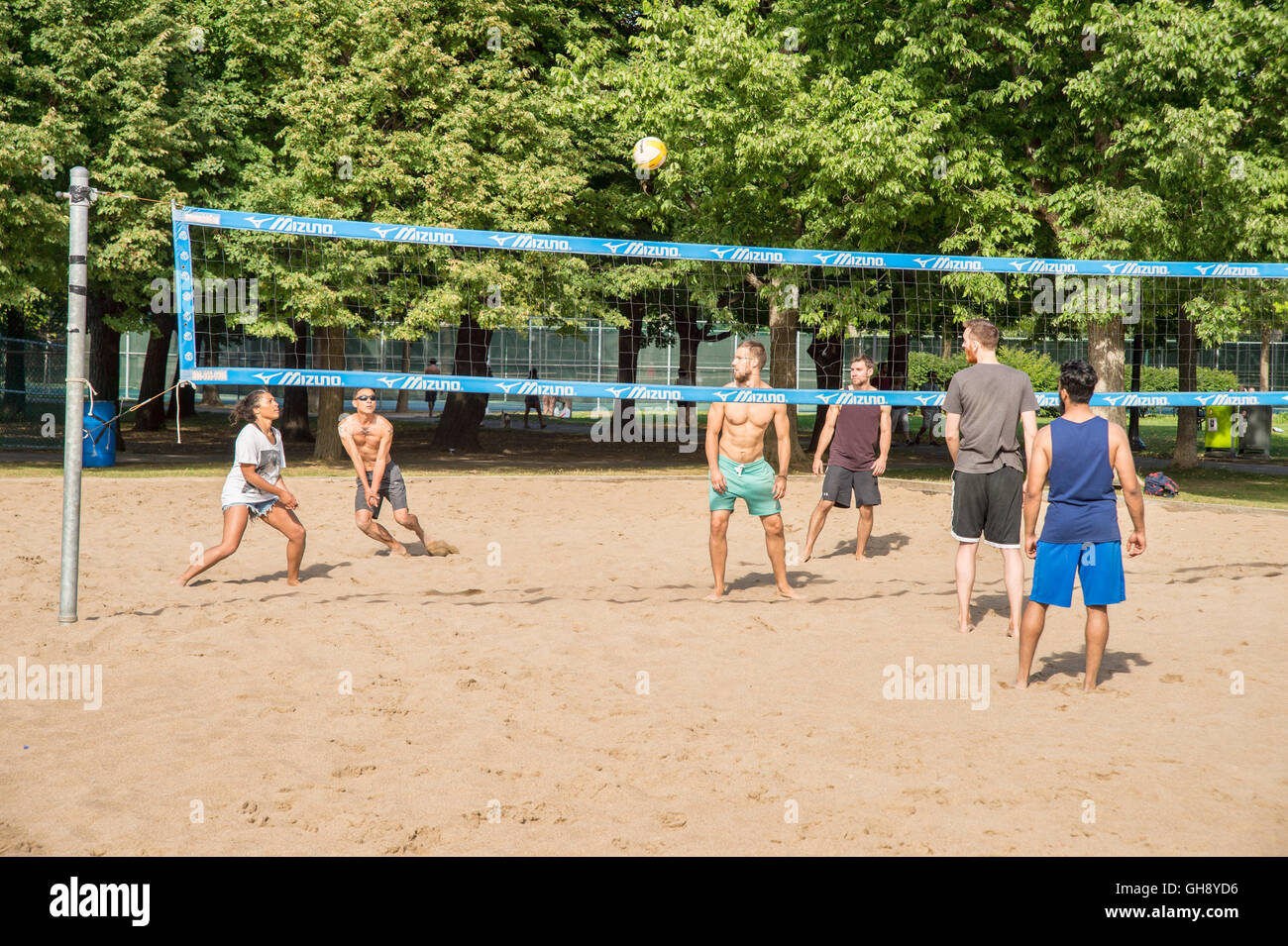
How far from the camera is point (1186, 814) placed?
3854 millimetres

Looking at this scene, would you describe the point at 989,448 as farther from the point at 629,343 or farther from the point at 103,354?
the point at 103,354

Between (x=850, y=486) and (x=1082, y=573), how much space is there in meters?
3.71

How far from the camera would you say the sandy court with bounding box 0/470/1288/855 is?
3717mm

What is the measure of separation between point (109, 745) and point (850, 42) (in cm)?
1376

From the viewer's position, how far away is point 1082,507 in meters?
5.25

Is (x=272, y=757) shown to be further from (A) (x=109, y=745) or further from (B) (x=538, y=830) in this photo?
(B) (x=538, y=830)

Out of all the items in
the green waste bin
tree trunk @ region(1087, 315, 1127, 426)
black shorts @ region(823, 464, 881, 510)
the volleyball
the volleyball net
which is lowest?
black shorts @ region(823, 464, 881, 510)

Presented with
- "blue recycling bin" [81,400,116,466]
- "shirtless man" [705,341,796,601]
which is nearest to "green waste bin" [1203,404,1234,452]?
"shirtless man" [705,341,796,601]

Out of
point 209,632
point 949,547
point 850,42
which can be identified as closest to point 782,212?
point 850,42

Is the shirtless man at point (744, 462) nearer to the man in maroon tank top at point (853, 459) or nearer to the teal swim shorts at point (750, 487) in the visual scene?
the teal swim shorts at point (750, 487)

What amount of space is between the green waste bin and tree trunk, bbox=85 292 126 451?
19.0 meters

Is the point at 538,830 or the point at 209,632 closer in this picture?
the point at 538,830

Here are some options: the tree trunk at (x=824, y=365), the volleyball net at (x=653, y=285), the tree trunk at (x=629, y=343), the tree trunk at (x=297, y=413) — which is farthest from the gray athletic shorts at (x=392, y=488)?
the tree trunk at (x=297, y=413)

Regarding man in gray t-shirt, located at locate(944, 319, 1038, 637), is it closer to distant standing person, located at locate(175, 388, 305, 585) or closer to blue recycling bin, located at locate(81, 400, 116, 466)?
distant standing person, located at locate(175, 388, 305, 585)
